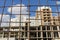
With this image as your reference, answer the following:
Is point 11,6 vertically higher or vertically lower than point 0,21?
higher

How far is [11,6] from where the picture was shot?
4.53 m

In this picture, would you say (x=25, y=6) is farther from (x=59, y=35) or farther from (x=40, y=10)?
(x=59, y=35)

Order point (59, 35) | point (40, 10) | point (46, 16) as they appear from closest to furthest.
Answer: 1. point (40, 10)
2. point (46, 16)
3. point (59, 35)

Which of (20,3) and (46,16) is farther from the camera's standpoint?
(46,16)

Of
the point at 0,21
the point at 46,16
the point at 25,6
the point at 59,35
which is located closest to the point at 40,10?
the point at 25,6

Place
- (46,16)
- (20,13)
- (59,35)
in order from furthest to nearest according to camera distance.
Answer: (59,35) → (46,16) → (20,13)

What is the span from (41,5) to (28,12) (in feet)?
1.50

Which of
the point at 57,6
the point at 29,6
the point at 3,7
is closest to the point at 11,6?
the point at 3,7

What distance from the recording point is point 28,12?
441 cm

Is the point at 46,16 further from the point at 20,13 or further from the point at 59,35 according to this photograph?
the point at 59,35

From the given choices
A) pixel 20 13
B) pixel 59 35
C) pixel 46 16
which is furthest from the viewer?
pixel 59 35

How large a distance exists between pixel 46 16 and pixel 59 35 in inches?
81.0

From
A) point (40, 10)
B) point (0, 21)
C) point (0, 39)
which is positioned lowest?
point (0, 39)

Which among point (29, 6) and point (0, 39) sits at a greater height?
point (29, 6)
